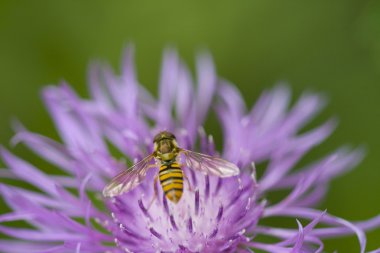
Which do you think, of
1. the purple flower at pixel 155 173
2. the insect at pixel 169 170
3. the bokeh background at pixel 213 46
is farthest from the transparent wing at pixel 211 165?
the bokeh background at pixel 213 46

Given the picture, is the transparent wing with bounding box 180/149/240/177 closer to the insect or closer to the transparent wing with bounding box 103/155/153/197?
the insect

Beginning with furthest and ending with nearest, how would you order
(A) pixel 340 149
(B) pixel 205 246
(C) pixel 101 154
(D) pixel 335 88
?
(D) pixel 335 88 → (A) pixel 340 149 → (C) pixel 101 154 → (B) pixel 205 246

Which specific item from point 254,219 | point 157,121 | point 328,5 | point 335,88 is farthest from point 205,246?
point 328,5

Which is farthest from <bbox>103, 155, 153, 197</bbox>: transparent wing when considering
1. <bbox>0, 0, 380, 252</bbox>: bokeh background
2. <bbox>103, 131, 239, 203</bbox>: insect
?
<bbox>0, 0, 380, 252</bbox>: bokeh background

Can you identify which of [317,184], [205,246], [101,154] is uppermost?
[101,154]

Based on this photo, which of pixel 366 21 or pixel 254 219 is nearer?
pixel 254 219

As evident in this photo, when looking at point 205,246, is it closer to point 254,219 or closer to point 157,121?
point 254,219

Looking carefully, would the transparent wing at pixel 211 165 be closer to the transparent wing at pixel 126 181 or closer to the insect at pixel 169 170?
the insect at pixel 169 170
